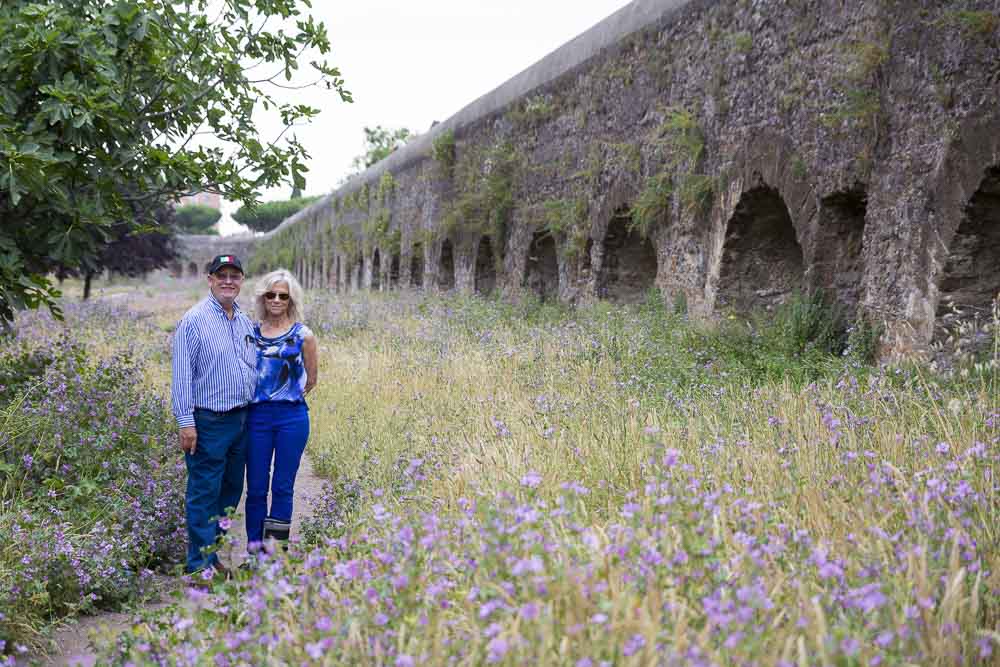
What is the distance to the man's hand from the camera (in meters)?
3.63

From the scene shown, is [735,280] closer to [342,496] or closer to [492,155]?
[342,496]

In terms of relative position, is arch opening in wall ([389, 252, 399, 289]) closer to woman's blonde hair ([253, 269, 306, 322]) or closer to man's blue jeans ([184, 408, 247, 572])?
woman's blonde hair ([253, 269, 306, 322])

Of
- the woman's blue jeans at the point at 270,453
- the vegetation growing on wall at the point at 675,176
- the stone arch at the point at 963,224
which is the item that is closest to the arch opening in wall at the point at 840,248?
the stone arch at the point at 963,224

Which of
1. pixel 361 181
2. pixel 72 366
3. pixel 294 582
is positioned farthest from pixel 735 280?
pixel 361 181

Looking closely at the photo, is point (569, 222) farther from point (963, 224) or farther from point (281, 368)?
point (281, 368)

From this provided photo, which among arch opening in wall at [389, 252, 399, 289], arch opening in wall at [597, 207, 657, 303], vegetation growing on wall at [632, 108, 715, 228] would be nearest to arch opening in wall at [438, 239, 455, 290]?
arch opening in wall at [389, 252, 399, 289]

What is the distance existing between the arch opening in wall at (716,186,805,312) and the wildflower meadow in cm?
99

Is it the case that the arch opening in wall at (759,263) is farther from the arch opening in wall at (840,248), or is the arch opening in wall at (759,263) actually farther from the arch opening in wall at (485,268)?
the arch opening in wall at (485,268)

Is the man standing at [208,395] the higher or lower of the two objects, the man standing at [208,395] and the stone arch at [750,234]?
the lower

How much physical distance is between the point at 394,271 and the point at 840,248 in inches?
669

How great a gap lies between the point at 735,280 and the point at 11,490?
6309mm

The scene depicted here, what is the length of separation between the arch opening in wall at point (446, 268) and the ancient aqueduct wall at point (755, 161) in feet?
8.48

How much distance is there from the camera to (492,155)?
539 inches

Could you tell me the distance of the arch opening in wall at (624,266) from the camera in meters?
10.5
